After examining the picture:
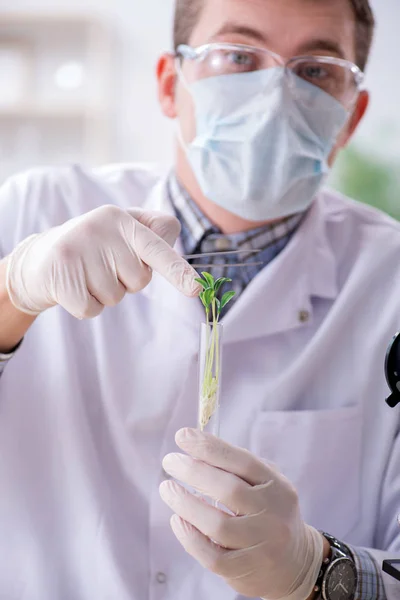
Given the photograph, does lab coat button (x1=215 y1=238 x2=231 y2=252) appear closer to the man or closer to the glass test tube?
the man

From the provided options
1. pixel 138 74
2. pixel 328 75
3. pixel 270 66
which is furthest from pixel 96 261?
pixel 138 74

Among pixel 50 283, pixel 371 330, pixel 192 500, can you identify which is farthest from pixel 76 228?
pixel 371 330

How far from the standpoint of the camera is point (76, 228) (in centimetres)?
113

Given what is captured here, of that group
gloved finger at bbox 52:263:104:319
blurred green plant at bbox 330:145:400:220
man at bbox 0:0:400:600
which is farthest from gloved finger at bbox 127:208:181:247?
blurred green plant at bbox 330:145:400:220

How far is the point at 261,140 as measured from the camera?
1377mm

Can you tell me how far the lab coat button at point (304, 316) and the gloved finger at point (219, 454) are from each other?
467 millimetres

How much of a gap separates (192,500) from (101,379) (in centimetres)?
43

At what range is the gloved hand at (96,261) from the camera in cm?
111

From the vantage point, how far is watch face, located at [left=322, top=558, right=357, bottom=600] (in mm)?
1095

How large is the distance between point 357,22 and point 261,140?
38cm

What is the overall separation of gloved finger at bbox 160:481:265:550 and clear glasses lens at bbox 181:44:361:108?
842 mm

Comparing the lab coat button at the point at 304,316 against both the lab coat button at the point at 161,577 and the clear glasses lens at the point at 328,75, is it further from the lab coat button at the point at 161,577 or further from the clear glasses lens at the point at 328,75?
the lab coat button at the point at 161,577

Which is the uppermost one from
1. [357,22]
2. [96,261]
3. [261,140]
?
[357,22]

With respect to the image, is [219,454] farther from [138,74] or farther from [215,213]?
[138,74]
